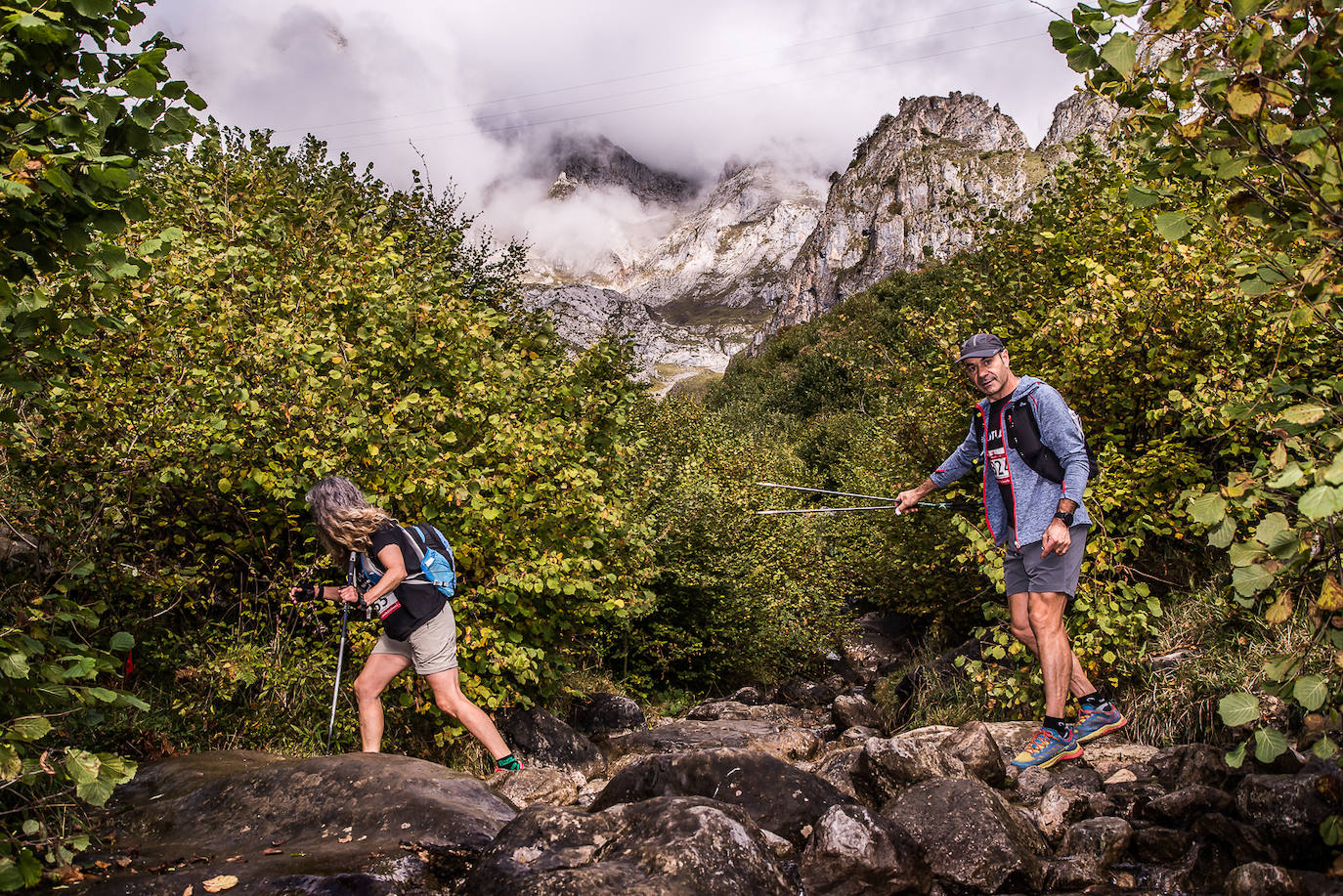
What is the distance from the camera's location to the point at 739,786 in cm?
484

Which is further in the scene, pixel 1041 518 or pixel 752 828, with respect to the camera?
pixel 1041 518

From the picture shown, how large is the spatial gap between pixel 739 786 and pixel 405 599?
2.34m

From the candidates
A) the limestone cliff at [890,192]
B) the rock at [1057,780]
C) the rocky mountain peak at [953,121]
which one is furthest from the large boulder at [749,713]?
the rocky mountain peak at [953,121]

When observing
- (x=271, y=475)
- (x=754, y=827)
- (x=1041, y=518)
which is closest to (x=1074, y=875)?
(x=754, y=827)

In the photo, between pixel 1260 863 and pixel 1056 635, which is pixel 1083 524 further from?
pixel 1260 863

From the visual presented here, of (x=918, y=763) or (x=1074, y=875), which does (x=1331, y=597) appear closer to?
(x=1074, y=875)

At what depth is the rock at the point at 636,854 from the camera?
322 centimetres

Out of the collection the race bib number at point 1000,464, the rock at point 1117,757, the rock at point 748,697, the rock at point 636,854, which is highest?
the race bib number at point 1000,464

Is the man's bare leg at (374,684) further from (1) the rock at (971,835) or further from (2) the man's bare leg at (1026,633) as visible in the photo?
(2) the man's bare leg at (1026,633)

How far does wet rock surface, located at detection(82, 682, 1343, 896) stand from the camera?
347 cm

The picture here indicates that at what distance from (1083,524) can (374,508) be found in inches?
172

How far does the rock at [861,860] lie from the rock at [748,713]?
18.7ft

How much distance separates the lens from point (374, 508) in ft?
17.7

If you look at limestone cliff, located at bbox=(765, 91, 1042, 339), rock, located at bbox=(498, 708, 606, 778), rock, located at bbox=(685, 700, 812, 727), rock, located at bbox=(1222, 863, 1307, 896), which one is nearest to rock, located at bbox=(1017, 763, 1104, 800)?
rock, located at bbox=(1222, 863, 1307, 896)
